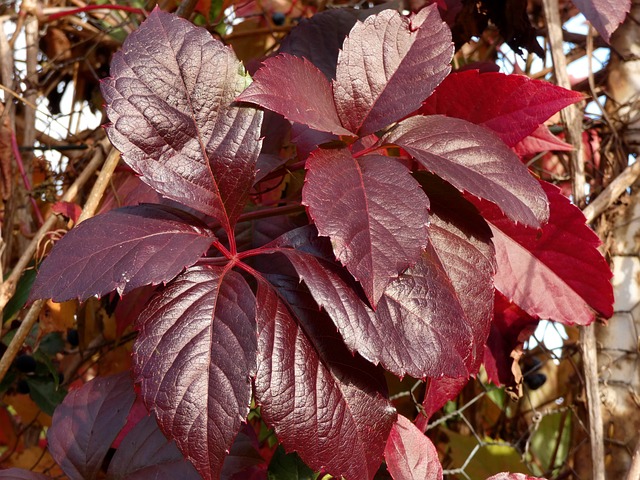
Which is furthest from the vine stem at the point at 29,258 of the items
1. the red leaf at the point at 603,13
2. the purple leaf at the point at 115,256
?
the red leaf at the point at 603,13

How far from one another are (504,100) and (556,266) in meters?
0.16

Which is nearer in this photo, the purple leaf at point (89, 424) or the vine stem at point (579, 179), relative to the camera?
the purple leaf at point (89, 424)

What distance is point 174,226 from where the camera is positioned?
0.54 m

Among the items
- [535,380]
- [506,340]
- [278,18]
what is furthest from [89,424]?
[278,18]

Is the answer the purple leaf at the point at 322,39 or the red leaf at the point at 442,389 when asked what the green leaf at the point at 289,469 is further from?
the purple leaf at the point at 322,39

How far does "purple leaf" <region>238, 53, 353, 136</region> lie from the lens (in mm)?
523

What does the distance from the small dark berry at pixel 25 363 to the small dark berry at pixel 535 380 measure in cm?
81

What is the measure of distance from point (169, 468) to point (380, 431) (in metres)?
0.19

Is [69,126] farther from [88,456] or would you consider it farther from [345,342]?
[345,342]

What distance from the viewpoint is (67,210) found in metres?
0.85

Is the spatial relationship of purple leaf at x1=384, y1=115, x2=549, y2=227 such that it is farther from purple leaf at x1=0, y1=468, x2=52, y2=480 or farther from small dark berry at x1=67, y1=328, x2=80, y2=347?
small dark berry at x1=67, y1=328, x2=80, y2=347

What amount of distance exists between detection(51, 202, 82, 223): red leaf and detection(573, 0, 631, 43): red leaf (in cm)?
59

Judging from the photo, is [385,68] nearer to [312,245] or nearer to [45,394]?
[312,245]

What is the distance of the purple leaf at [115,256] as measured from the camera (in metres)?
0.47
